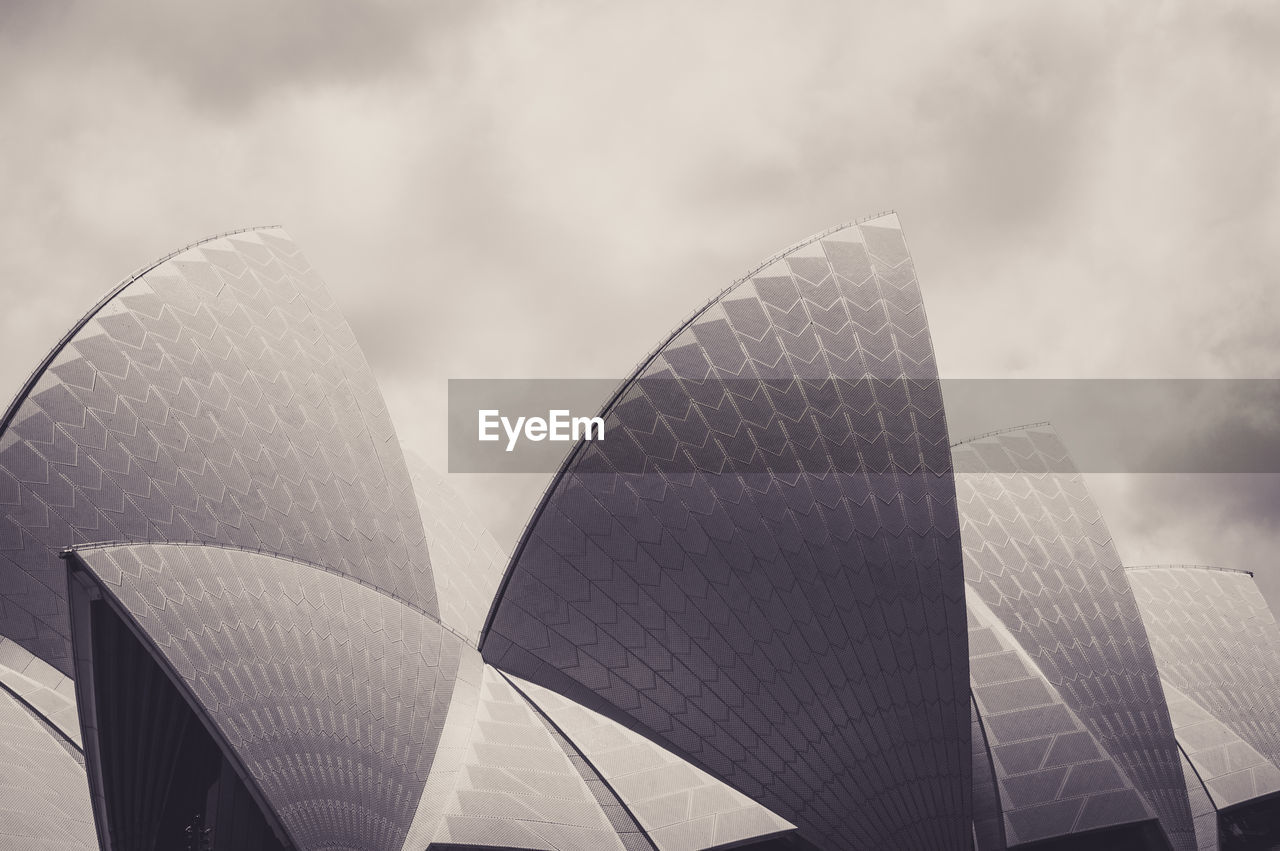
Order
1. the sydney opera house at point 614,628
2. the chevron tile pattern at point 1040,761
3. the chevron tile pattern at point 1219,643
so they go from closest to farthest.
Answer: the sydney opera house at point 614,628 → the chevron tile pattern at point 1040,761 → the chevron tile pattern at point 1219,643

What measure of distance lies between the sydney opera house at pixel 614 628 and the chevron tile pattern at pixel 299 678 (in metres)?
0.07

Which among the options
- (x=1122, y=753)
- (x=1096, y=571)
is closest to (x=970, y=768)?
(x=1122, y=753)

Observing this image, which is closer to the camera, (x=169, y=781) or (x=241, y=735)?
(x=241, y=735)

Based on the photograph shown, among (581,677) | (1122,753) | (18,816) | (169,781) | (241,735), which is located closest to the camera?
(241,735)

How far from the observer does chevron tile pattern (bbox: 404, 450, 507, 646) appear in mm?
25031

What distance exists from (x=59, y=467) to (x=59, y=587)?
8.80 ft

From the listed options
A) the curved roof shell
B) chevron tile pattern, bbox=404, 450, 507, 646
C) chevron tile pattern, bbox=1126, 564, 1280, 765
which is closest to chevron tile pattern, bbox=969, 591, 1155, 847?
the curved roof shell

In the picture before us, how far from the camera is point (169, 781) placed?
17500 millimetres

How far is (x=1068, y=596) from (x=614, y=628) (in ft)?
40.4

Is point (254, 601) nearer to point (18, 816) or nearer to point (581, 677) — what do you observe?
point (18, 816)

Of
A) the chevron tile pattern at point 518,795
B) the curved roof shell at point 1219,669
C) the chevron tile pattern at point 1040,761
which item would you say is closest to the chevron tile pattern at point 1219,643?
the curved roof shell at point 1219,669

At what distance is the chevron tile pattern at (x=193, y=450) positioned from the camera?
2027 cm

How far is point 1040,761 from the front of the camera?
2112cm

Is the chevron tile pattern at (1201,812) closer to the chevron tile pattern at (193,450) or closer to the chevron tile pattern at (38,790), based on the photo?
the chevron tile pattern at (193,450)
